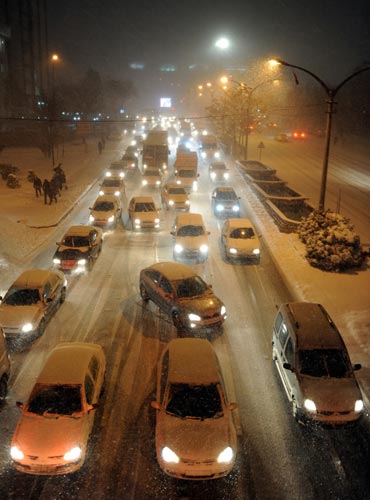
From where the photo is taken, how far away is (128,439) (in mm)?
9281

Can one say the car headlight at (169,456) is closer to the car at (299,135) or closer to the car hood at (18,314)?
the car hood at (18,314)

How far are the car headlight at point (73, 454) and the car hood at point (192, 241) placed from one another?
40.7 feet

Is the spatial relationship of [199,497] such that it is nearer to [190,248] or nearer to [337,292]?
[337,292]

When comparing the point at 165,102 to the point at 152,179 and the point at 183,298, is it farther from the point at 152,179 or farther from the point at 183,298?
the point at 183,298

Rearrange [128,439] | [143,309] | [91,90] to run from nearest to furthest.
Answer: [128,439] < [143,309] < [91,90]

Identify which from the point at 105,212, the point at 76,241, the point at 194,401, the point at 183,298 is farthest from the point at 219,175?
the point at 194,401

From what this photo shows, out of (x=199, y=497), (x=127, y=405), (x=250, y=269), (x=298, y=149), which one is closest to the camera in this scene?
(x=199, y=497)

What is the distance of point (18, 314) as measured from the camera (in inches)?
526

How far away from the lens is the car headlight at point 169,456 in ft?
26.8

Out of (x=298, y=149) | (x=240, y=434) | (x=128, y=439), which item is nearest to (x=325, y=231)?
(x=240, y=434)

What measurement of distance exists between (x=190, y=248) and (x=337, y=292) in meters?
6.24

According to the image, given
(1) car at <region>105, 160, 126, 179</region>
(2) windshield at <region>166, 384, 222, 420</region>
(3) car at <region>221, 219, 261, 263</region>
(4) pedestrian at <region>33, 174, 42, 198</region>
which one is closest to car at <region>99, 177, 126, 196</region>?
(4) pedestrian at <region>33, 174, 42, 198</region>

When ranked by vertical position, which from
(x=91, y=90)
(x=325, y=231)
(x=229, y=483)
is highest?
(x=91, y=90)

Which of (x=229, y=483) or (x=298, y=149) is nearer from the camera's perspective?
(x=229, y=483)
